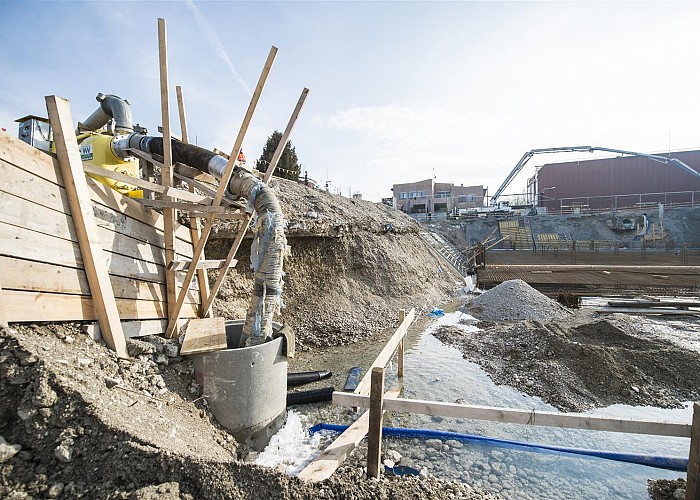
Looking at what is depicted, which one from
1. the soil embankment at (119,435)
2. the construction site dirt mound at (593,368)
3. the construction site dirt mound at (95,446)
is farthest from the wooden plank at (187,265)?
the construction site dirt mound at (593,368)

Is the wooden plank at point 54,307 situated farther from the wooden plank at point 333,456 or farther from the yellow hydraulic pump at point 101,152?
the wooden plank at point 333,456

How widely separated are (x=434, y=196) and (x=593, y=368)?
165ft

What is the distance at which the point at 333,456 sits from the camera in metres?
3.74

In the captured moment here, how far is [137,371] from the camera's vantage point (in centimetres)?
366

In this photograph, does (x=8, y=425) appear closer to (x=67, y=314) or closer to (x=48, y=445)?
(x=48, y=445)

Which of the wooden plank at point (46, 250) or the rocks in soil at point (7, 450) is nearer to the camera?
the rocks in soil at point (7, 450)

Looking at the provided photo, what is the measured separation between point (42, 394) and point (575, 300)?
52.5 feet

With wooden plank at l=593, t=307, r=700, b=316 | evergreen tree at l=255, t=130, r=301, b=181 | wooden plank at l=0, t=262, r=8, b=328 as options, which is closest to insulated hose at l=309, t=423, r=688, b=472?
wooden plank at l=0, t=262, r=8, b=328

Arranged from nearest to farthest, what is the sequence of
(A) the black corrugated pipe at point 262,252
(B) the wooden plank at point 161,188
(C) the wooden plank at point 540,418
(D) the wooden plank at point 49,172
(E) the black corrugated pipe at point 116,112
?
(D) the wooden plank at point 49,172, (C) the wooden plank at point 540,418, (B) the wooden plank at point 161,188, (A) the black corrugated pipe at point 262,252, (E) the black corrugated pipe at point 116,112

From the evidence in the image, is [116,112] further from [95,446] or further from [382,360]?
[382,360]

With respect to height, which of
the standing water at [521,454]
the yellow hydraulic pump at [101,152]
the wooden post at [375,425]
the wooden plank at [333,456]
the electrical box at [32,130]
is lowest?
the standing water at [521,454]

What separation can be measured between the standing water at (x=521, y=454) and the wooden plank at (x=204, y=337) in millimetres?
1532

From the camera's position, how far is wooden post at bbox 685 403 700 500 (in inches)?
110

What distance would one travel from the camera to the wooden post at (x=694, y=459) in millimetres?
2799
